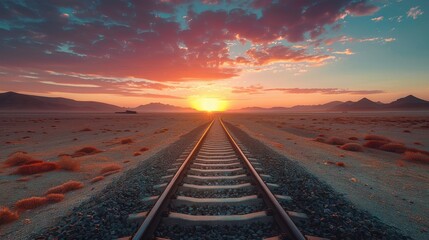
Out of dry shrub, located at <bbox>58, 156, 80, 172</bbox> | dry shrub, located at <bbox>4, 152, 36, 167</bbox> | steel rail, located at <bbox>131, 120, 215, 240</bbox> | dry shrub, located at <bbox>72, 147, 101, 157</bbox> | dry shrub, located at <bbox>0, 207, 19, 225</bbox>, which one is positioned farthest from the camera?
dry shrub, located at <bbox>72, 147, 101, 157</bbox>

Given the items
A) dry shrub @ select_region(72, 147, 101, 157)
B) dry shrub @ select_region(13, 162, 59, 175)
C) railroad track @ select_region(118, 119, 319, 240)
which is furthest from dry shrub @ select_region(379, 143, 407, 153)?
dry shrub @ select_region(13, 162, 59, 175)

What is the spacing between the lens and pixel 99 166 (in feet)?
37.4

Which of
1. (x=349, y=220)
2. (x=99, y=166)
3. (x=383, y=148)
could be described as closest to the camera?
(x=349, y=220)

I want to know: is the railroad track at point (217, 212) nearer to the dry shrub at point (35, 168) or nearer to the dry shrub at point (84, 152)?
the dry shrub at point (35, 168)

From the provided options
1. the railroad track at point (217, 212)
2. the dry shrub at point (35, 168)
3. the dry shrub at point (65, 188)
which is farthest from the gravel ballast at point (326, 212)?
the dry shrub at point (35, 168)

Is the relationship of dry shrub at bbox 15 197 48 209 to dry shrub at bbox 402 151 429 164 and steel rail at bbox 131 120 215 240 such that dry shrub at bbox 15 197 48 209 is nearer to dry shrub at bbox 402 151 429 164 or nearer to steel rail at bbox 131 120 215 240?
steel rail at bbox 131 120 215 240

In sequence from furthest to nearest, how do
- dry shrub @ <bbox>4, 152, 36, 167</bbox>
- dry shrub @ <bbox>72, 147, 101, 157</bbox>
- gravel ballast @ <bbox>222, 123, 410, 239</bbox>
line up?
dry shrub @ <bbox>72, 147, 101, 157</bbox>
dry shrub @ <bbox>4, 152, 36, 167</bbox>
gravel ballast @ <bbox>222, 123, 410, 239</bbox>

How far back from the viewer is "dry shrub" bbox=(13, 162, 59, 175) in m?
10.5

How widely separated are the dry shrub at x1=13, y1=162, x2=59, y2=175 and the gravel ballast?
9.23 meters

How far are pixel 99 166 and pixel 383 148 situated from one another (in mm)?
16683

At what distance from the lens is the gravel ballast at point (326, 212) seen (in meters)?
4.04

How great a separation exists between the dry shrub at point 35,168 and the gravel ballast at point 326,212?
9.23 m

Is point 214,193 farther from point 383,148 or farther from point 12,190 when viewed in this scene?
point 383,148

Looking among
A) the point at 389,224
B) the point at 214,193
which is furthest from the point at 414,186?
the point at 214,193
